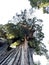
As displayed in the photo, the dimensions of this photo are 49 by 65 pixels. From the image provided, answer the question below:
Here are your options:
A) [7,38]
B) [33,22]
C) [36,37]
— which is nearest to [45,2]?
[33,22]

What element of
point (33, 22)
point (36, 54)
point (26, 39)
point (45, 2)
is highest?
point (45, 2)

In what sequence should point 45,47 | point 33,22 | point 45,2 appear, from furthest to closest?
point 45,47, point 33,22, point 45,2

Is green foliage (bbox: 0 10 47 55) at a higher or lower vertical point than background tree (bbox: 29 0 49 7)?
lower

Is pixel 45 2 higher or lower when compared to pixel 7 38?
higher

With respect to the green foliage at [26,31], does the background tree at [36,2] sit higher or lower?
higher

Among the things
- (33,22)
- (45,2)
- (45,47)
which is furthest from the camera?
(45,47)

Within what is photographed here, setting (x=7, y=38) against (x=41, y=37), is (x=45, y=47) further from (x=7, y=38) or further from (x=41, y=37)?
(x=7, y=38)

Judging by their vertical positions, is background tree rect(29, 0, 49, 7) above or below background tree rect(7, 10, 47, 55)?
above

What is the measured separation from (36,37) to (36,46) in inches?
16.1

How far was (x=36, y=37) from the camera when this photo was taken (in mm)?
7168

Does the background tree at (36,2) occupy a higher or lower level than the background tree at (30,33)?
higher

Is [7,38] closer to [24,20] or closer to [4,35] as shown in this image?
[4,35]

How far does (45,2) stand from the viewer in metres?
6.64

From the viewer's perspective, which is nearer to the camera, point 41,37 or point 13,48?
point 13,48
